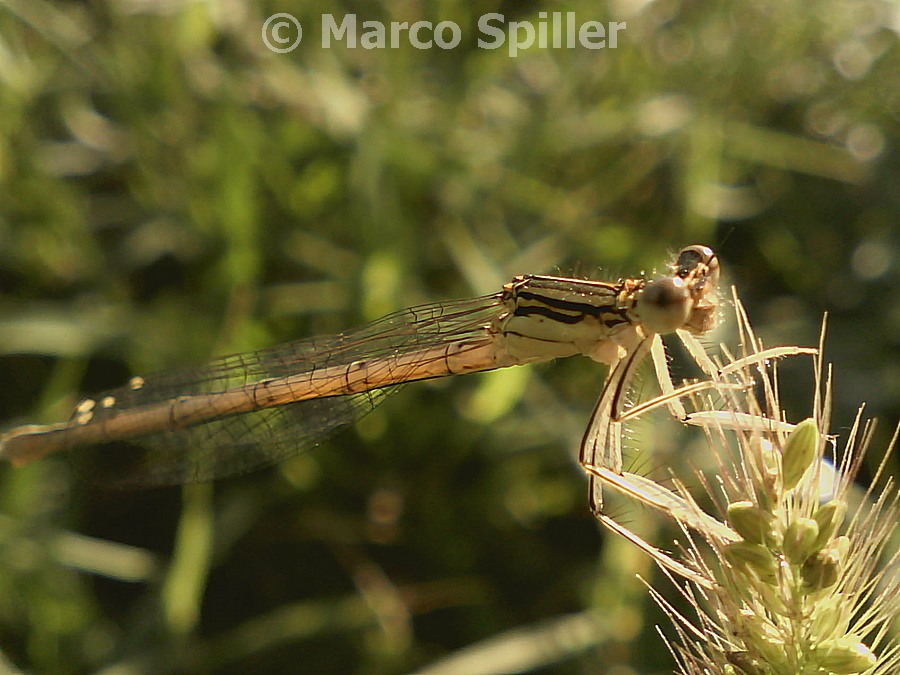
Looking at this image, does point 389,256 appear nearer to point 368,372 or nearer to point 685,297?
point 368,372

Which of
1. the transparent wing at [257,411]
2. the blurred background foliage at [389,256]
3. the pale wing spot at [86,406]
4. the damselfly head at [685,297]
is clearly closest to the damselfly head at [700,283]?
the damselfly head at [685,297]

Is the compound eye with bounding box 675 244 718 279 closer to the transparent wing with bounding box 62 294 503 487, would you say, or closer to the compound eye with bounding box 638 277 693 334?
the compound eye with bounding box 638 277 693 334

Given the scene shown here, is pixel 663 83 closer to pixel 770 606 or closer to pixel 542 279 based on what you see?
pixel 542 279

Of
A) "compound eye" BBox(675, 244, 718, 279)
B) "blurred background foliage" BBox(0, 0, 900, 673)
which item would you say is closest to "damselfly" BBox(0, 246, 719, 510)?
"compound eye" BBox(675, 244, 718, 279)

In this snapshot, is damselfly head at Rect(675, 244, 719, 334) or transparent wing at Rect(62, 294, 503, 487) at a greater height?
transparent wing at Rect(62, 294, 503, 487)

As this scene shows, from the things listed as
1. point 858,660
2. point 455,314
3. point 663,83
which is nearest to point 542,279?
point 455,314
